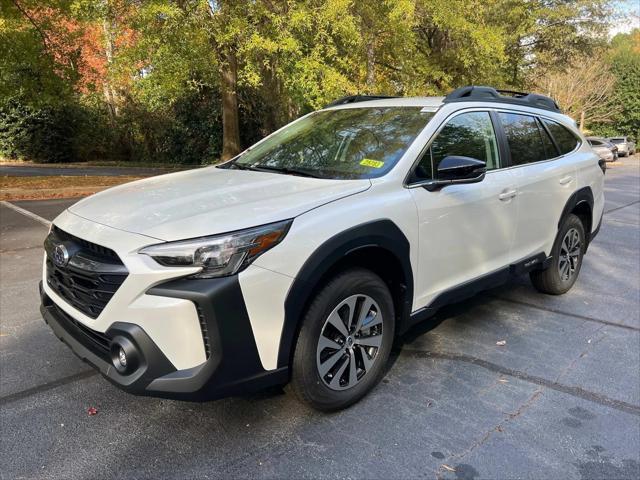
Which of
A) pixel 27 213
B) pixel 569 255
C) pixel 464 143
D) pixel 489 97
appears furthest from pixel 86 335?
pixel 27 213

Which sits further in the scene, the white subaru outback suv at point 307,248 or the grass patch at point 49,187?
the grass patch at point 49,187

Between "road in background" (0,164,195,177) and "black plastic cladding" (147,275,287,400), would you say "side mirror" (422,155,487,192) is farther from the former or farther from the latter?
"road in background" (0,164,195,177)

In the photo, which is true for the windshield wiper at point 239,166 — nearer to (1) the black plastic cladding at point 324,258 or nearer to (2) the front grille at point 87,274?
(1) the black plastic cladding at point 324,258

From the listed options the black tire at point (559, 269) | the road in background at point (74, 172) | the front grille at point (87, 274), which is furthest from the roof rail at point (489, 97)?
the road in background at point (74, 172)

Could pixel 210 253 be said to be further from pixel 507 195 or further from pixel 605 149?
pixel 605 149

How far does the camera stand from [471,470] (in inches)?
103

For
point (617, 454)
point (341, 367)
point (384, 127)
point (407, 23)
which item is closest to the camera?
point (617, 454)

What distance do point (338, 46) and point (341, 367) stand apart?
9.47 m

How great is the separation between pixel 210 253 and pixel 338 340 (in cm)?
97

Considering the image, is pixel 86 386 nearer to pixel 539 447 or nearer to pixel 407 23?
pixel 539 447

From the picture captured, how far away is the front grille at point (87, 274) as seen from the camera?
2482 mm

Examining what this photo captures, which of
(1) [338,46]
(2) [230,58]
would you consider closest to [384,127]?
(1) [338,46]

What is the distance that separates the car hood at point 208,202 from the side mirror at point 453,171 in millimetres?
535

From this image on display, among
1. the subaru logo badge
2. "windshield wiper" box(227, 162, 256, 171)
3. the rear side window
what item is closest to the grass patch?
"windshield wiper" box(227, 162, 256, 171)
